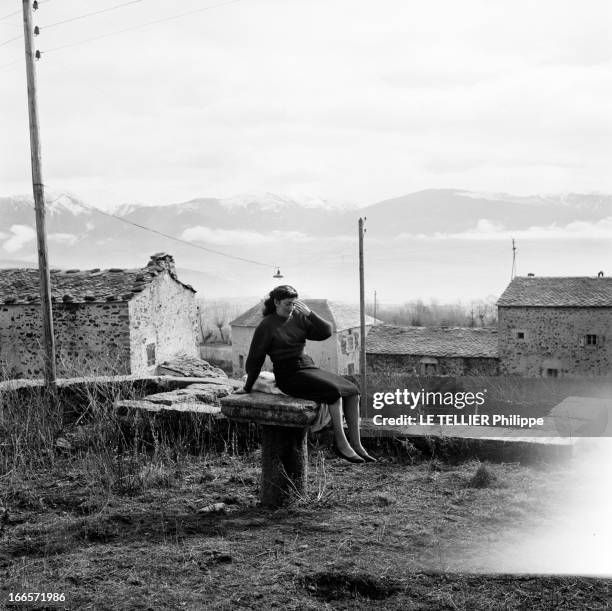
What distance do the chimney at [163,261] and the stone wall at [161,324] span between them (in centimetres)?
27

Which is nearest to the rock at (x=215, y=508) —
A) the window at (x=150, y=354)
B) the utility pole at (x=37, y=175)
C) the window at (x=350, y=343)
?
the utility pole at (x=37, y=175)

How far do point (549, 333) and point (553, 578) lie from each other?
98.4 feet

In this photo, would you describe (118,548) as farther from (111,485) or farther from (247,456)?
(247,456)

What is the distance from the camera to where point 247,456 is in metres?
6.19

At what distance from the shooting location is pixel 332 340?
41.3m

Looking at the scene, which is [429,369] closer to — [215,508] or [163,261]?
[163,261]

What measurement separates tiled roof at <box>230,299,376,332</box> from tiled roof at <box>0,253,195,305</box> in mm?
18570

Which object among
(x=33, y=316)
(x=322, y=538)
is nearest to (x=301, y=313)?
(x=322, y=538)

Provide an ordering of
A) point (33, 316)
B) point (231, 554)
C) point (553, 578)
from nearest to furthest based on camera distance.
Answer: point (553, 578)
point (231, 554)
point (33, 316)

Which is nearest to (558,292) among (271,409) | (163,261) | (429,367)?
(429,367)

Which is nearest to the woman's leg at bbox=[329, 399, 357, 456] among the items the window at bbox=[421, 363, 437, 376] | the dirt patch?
the dirt patch

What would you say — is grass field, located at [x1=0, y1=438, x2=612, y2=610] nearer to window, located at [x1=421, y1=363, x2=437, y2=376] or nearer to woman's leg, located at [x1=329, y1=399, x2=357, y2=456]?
woman's leg, located at [x1=329, y1=399, x2=357, y2=456]

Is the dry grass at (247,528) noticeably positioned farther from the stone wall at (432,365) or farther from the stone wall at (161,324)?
the stone wall at (432,365)

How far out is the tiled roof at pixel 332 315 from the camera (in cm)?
4141
